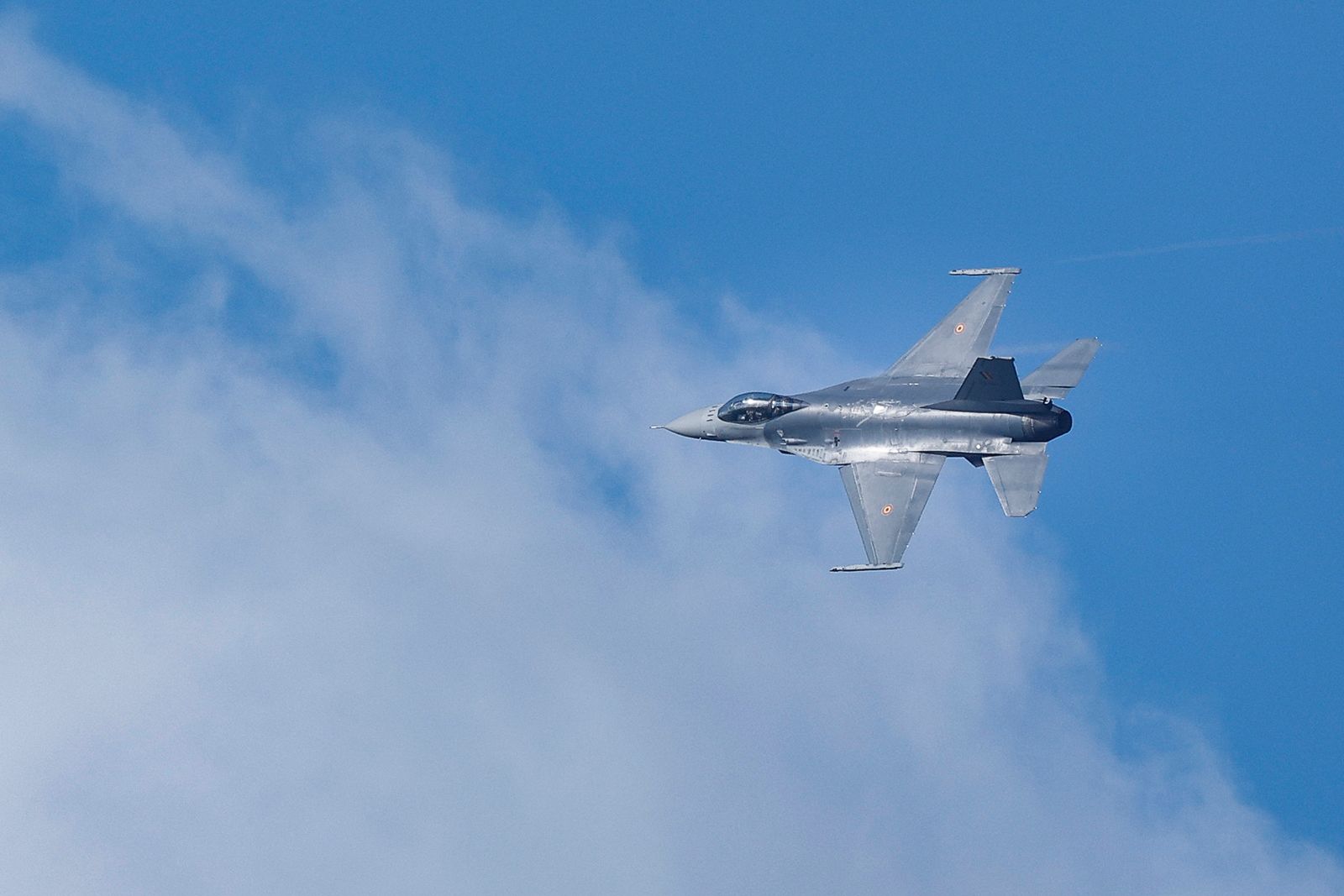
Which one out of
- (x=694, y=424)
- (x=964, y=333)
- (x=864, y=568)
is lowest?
(x=864, y=568)

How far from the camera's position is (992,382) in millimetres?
75875

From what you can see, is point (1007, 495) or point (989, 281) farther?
point (989, 281)

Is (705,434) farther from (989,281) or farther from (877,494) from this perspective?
(989,281)

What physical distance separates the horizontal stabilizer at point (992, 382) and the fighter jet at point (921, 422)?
0.04 m

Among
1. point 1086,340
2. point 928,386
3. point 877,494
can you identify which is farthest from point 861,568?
point 1086,340

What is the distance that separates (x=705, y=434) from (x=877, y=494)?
10475mm

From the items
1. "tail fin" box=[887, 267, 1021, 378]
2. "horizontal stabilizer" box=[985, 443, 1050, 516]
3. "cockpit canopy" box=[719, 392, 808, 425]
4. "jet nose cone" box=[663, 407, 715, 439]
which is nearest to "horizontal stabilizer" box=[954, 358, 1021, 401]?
"horizontal stabilizer" box=[985, 443, 1050, 516]

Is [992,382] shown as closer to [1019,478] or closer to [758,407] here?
[1019,478]

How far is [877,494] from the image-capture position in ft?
257

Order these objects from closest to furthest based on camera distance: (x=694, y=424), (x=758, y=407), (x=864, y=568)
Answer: (x=864, y=568) → (x=758, y=407) → (x=694, y=424)

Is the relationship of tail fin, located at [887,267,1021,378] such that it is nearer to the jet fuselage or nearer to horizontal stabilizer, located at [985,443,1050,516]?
the jet fuselage

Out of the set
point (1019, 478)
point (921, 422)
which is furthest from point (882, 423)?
point (1019, 478)

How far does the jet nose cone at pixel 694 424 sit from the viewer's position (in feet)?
276

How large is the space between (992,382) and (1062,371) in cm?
503
